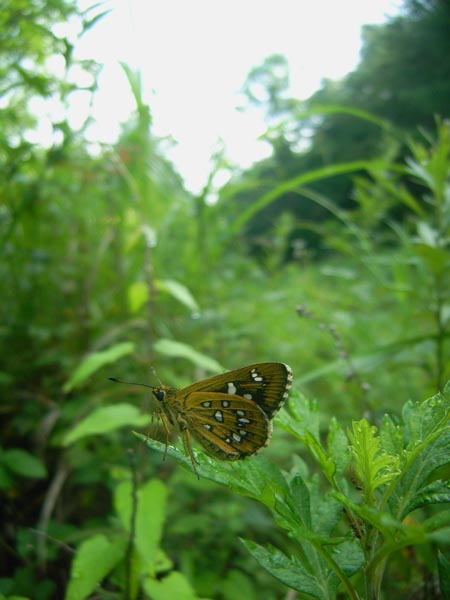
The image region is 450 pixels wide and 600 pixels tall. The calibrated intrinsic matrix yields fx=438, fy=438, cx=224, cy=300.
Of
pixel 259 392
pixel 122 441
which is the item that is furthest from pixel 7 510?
pixel 259 392

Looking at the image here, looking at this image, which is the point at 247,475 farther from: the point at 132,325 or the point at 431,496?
the point at 132,325

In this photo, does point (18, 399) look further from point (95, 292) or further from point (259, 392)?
point (259, 392)

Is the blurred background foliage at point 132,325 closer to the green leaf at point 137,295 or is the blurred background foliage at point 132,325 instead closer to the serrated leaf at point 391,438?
the green leaf at point 137,295

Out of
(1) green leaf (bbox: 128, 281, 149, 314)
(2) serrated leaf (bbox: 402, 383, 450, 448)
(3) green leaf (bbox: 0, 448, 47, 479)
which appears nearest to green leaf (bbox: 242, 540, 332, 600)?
(2) serrated leaf (bbox: 402, 383, 450, 448)

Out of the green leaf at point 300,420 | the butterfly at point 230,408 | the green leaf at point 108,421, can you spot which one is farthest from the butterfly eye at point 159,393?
the green leaf at point 300,420

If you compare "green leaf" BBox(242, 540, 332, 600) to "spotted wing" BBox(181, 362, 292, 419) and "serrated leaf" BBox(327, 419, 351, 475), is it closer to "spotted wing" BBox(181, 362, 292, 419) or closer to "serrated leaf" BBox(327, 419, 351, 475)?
"serrated leaf" BBox(327, 419, 351, 475)

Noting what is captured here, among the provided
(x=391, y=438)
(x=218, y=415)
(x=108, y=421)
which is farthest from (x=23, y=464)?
(x=391, y=438)

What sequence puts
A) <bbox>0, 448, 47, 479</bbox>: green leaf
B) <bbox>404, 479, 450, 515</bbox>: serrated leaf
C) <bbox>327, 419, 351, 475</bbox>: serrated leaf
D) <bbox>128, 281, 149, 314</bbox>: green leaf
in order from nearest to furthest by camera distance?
<bbox>404, 479, 450, 515</bbox>: serrated leaf → <bbox>327, 419, 351, 475</bbox>: serrated leaf → <bbox>0, 448, 47, 479</bbox>: green leaf → <bbox>128, 281, 149, 314</bbox>: green leaf
